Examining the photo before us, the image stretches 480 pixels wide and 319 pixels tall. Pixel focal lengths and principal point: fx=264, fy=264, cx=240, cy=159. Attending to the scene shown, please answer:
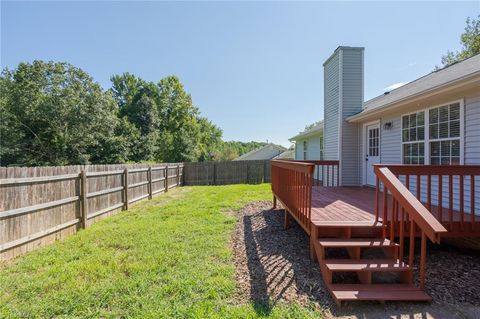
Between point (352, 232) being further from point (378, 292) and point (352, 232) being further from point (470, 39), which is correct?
point (470, 39)

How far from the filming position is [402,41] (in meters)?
11.4

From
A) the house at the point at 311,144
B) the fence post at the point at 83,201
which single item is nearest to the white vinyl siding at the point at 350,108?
the house at the point at 311,144

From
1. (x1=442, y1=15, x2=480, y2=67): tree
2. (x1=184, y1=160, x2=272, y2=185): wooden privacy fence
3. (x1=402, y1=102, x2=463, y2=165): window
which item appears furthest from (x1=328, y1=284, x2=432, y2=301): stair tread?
(x1=442, y1=15, x2=480, y2=67): tree

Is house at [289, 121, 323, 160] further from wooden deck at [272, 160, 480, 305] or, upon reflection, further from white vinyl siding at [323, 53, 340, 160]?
wooden deck at [272, 160, 480, 305]

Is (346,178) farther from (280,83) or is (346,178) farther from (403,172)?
→ (280,83)

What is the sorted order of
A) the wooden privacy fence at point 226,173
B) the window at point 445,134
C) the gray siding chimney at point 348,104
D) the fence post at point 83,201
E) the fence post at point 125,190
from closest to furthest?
1. the window at point 445,134
2. the fence post at point 83,201
3. the fence post at point 125,190
4. the gray siding chimney at point 348,104
5. the wooden privacy fence at point 226,173

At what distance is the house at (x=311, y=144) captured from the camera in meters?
13.6

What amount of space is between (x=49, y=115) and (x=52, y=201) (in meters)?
16.0

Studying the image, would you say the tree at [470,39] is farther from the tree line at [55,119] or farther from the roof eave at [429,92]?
the tree line at [55,119]

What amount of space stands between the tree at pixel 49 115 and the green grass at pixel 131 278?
15446mm

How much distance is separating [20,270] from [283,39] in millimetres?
11756

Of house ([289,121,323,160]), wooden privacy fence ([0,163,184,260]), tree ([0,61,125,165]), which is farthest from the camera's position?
tree ([0,61,125,165])

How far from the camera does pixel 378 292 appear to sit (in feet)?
9.45

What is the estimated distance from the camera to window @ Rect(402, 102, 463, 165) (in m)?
5.14
